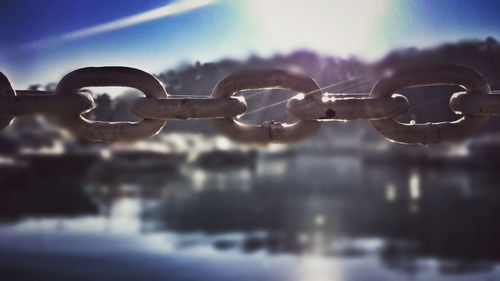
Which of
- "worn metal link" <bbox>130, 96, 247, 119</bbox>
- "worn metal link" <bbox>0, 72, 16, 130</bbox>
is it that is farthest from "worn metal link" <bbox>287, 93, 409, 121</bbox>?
"worn metal link" <bbox>0, 72, 16, 130</bbox>

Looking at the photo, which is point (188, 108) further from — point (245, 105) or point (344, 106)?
point (344, 106)

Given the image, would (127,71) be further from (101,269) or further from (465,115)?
(101,269)

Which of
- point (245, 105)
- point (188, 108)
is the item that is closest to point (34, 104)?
point (188, 108)

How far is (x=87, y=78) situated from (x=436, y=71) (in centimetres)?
124

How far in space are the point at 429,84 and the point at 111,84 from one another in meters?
A: 1.13

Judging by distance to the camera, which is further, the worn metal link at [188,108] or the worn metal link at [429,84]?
the worn metal link at [429,84]

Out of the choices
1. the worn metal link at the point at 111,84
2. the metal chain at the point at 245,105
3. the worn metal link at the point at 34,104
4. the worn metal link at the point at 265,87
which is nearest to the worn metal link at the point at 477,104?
the metal chain at the point at 245,105

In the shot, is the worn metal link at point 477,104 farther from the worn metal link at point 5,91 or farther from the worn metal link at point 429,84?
the worn metal link at point 5,91

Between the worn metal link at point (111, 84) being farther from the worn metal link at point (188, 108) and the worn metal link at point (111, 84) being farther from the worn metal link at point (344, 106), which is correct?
the worn metal link at point (344, 106)

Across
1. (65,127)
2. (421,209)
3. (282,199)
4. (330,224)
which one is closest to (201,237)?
(282,199)

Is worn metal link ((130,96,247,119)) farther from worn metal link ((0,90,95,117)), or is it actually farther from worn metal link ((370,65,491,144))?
worn metal link ((370,65,491,144))

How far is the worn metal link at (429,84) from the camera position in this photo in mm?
1753

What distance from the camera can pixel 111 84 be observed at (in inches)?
67.7

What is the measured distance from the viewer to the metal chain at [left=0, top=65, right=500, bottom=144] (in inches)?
65.9
